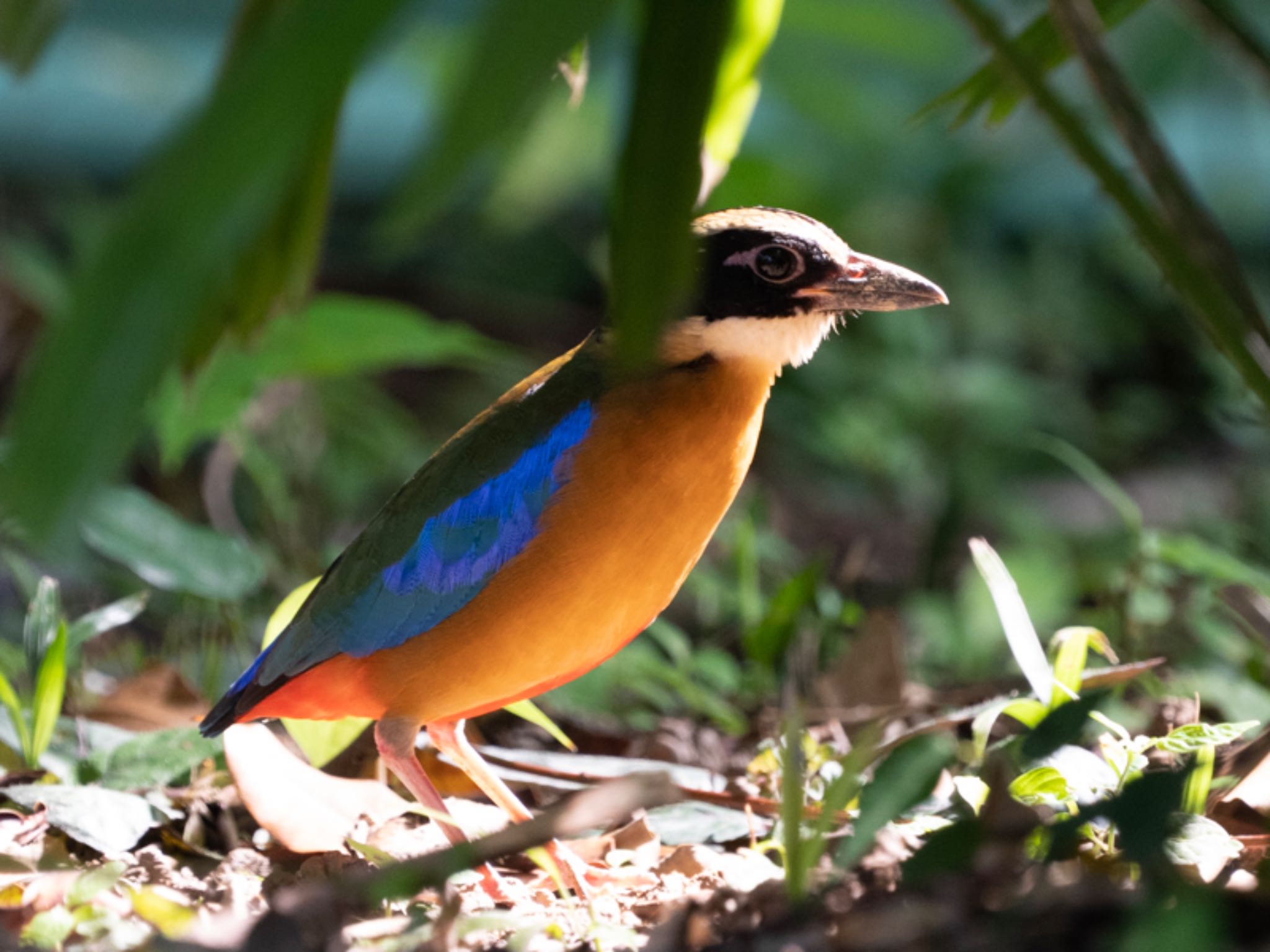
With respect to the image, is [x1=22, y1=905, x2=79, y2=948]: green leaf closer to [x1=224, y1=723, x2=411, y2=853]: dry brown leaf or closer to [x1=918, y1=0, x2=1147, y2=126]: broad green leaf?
[x1=224, y1=723, x2=411, y2=853]: dry brown leaf

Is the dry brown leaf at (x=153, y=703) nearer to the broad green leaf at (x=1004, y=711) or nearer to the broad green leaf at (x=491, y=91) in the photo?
the broad green leaf at (x=1004, y=711)

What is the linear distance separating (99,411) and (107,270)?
127mm

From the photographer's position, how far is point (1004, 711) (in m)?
2.54

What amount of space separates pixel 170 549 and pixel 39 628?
2.77 ft

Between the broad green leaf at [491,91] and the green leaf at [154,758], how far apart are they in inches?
73.7

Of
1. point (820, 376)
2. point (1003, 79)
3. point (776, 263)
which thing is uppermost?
point (1003, 79)

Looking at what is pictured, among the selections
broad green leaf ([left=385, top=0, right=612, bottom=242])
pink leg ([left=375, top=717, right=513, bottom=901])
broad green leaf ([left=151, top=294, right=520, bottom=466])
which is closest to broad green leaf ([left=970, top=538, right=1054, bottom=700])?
pink leg ([left=375, top=717, right=513, bottom=901])

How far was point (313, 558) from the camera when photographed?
5.29 metres

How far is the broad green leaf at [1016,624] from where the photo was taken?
2.32 meters

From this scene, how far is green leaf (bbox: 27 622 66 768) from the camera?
277cm

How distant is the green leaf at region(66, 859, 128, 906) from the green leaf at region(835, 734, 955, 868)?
1162 mm

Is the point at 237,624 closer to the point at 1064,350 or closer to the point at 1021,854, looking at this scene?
the point at 1021,854

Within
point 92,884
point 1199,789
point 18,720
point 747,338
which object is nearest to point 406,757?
point 92,884

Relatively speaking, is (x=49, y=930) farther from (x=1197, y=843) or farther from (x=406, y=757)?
(x=1197, y=843)
